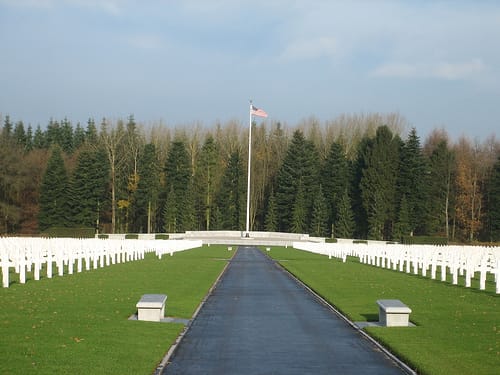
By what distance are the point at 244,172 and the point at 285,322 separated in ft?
A: 310

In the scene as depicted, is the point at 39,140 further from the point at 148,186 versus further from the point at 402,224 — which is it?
A: the point at 402,224

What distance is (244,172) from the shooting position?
110938 millimetres

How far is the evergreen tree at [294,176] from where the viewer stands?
4205 inches

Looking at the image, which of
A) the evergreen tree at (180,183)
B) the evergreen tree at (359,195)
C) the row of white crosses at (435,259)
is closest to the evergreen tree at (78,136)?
the evergreen tree at (180,183)

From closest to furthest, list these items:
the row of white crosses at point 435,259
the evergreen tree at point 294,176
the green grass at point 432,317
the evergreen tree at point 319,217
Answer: the green grass at point 432,317 → the row of white crosses at point 435,259 → the evergreen tree at point 319,217 → the evergreen tree at point 294,176

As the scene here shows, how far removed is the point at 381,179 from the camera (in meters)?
93.0

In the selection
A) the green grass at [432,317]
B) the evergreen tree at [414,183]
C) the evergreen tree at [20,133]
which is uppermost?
the evergreen tree at [20,133]

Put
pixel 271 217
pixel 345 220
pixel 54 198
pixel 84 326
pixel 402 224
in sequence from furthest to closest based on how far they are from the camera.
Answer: pixel 271 217 → pixel 345 220 → pixel 54 198 → pixel 402 224 → pixel 84 326

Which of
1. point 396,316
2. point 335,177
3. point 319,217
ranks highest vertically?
point 335,177

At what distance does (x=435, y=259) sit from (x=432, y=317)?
55.3 feet

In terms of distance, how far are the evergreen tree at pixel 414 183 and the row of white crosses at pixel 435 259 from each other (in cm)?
3099

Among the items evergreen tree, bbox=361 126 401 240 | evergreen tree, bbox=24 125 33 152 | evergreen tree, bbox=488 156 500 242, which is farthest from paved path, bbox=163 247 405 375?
evergreen tree, bbox=24 125 33 152

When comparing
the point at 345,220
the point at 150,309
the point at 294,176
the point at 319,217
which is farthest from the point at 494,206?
the point at 150,309

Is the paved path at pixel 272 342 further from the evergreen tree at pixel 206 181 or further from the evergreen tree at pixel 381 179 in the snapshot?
the evergreen tree at pixel 206 181
